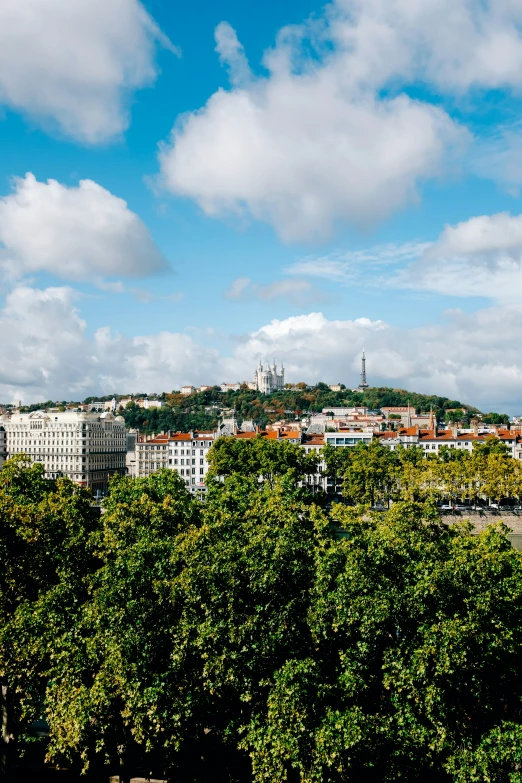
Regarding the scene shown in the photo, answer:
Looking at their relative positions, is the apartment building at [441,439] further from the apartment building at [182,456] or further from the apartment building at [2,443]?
the apartment building at [2,443]

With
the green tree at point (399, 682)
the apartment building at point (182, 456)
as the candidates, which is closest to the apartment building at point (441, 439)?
the apartment building at point (182, 456)

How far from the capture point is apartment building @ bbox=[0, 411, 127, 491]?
4306 inches

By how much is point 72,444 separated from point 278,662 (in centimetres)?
9739

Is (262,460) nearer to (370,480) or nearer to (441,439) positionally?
(370,480)

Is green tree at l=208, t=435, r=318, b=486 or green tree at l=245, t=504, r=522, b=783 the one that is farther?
green tree at l=208, t=435, r=318, b=486

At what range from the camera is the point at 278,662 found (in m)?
17.5

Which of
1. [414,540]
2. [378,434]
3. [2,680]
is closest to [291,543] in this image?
[414,540]

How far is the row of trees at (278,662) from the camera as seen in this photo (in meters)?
15.9

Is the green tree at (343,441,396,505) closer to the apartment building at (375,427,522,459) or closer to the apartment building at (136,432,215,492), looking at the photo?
the apartment building at (375,427,522,459)

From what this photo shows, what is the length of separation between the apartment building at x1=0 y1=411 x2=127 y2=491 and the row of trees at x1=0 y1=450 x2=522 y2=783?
291ft

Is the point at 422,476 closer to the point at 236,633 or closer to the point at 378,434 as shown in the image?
the point at 378,434

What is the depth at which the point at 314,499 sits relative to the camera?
166 feet

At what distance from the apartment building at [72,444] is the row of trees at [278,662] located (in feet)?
291

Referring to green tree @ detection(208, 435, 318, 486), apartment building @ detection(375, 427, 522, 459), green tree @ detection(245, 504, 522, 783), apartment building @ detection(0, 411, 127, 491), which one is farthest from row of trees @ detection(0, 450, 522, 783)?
apartment building @ detection(0, 411, 127, 491)
